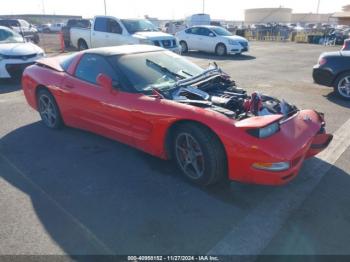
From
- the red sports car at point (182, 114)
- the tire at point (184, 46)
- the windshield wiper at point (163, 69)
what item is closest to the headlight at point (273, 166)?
the red sports car at point (182, 114)

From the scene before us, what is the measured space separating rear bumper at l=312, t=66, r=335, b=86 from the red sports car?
3.76 m

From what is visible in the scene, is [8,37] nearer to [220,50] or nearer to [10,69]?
[10,69]

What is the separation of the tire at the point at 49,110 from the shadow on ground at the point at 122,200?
26.1 inches

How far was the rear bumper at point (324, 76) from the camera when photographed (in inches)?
280

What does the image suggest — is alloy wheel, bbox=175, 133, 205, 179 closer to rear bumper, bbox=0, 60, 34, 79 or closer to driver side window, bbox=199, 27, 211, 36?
rear bumper, bbox=0, 60, 34, 79

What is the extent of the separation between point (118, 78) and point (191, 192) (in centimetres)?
172

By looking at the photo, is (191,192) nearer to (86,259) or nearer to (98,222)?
(98,222)

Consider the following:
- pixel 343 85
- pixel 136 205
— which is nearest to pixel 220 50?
pixel 343 85

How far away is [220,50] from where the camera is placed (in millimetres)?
15461

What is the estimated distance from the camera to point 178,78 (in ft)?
13.8

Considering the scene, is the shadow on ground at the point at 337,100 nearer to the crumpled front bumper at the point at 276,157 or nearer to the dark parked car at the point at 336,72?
the dark parked car at the point at 336,72

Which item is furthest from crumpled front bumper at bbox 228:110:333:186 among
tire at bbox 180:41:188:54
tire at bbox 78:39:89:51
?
tire at bbox 180:41:188:54

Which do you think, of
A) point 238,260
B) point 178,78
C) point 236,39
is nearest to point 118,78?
point 178,78

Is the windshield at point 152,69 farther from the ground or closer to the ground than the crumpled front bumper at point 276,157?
farther from the ground
